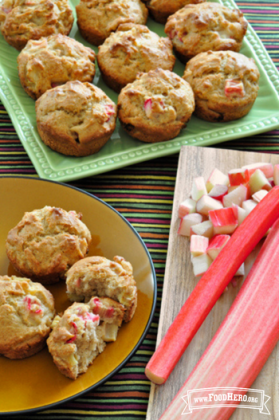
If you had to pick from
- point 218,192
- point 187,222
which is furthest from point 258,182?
point 187,222

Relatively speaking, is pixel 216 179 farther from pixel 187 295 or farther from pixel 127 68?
pixel 127 68

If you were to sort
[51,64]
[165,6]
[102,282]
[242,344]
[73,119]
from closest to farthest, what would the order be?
[242,344] < [102,282] < [73,119] < [51,64] < [165,6]

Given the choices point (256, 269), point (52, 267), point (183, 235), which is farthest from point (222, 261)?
point (52, 267)

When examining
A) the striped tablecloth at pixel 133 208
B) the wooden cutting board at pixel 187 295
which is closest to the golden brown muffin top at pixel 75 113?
the striped tablecloth at pixel 133 208

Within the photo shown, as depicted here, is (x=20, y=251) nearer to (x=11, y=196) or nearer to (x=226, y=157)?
(x=11, y=196)

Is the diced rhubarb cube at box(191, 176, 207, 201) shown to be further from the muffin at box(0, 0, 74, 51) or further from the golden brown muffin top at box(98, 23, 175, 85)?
the muffin at box(0, 0, 74, 51)

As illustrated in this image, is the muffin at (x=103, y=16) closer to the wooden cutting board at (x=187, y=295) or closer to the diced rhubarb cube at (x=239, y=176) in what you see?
the wooden cutting board at (x=187, y=295)

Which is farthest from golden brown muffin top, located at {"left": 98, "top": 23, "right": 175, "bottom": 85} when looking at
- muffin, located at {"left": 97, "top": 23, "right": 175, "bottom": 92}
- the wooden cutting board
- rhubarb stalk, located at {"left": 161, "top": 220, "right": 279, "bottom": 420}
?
rhubarb stalk, located at {"left": 161, "top": 220, "right": 279, "bottom": 420}
